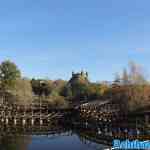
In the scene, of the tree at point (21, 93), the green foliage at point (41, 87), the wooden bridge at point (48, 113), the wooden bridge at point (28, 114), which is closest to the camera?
the wooden bridge at point (48, 113)

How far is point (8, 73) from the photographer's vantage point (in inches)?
2392

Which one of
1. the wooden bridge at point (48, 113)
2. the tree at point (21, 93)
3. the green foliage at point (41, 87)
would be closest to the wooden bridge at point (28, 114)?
the wooden bridge at point (48, 113)

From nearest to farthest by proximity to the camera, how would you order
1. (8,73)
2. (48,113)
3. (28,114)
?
(28,114) → (48,113) → (8,73)

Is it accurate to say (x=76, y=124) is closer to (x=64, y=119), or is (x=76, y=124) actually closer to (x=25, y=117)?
(x=64, y=119)

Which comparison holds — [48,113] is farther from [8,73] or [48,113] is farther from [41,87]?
[41,87]

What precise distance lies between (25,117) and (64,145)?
21825 millimetres

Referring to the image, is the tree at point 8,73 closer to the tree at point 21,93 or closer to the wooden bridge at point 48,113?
the tree at point 21,93

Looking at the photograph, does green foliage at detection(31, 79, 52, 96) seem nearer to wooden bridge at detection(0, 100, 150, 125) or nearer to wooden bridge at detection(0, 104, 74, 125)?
wooden bridge at detection(0, 100, 150, 125)

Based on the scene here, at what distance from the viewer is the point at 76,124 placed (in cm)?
4519

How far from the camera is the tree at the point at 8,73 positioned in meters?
60.1

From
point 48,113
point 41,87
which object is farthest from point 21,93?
point 41,87

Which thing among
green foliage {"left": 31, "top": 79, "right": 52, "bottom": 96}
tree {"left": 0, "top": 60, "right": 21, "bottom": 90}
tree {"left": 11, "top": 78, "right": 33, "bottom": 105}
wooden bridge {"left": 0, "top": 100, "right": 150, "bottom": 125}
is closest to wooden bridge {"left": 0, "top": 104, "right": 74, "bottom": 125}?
wooden bridge {"left": 0, "top": 100, "right": 150, "bottom": 125}

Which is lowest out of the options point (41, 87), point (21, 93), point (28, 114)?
point (28, 114)

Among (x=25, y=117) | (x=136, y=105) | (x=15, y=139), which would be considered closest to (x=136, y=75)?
(x=136, y=105)
